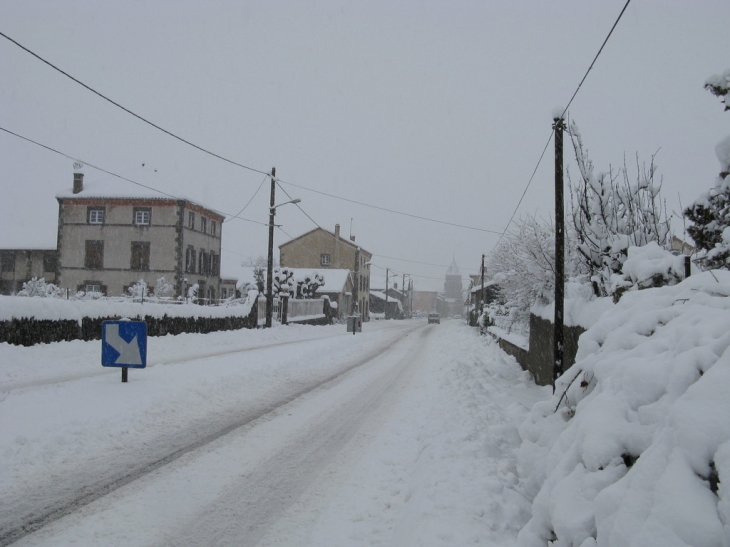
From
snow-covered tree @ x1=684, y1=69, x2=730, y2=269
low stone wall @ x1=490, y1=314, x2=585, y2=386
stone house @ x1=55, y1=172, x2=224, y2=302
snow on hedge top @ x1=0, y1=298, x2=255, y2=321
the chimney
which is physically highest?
the chimney

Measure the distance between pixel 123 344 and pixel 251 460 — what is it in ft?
15.1

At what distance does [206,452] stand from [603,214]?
877 cm

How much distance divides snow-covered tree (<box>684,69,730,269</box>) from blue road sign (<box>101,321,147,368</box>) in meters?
9.02

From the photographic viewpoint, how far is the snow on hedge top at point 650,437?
2.20 meters

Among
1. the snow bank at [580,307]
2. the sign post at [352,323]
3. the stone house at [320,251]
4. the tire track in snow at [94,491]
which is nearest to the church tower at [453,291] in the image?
the stone house at [320,251]

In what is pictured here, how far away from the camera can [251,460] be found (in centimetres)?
566

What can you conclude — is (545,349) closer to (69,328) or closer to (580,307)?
(580,307)

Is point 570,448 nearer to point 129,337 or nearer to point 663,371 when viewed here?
point 663,371

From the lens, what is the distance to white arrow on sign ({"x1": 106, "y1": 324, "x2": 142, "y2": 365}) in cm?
895

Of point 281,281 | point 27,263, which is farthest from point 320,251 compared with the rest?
point 27,263

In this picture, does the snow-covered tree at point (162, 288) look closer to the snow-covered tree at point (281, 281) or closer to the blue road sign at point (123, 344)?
the snow-covered tree at point (281, 281)

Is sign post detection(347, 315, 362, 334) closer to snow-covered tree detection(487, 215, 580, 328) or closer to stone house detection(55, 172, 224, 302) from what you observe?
snow-covered tree detection(487, 215, 580, 328)

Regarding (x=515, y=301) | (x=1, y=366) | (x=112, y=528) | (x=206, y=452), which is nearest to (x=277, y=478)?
(x=206, y=452)

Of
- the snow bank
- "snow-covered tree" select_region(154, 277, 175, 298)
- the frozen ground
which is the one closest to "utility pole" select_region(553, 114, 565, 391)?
the snow bank
